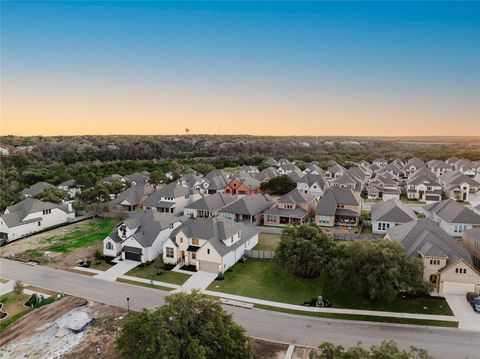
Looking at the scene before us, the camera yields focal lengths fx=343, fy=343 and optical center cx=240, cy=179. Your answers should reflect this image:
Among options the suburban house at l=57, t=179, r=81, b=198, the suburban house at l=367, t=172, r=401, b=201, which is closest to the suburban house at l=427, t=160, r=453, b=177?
the suburban house at l=367, t=172, r=401, b=201

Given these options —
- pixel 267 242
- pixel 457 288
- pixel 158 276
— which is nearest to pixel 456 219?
pixel 457 288

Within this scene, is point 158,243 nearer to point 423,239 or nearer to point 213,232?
point 213,232

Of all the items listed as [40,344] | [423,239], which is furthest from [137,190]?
[423,239]

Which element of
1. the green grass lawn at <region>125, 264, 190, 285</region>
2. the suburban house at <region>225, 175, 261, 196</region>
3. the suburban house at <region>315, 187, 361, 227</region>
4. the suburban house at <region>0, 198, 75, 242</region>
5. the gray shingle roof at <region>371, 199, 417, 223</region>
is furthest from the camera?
the suburban house at <region>225, 175, 261, 196</region>

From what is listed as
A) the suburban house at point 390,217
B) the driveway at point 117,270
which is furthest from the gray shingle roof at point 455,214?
the driveway at point 117,270

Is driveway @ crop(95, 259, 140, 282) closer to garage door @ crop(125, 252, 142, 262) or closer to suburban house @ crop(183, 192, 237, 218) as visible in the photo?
garage door @ crop(125, 252, 142, 262)

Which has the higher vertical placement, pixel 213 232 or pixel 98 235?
pixel 213 232
